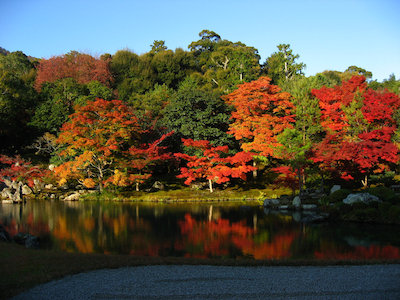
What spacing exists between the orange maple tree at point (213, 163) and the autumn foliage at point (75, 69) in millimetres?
17890

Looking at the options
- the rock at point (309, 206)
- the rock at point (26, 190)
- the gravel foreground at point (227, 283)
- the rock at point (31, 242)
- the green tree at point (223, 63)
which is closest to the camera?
the gravel foreground at point (227, 283)

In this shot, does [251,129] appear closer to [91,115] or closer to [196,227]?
[91,115]

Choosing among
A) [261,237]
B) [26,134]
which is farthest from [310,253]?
[26,134]

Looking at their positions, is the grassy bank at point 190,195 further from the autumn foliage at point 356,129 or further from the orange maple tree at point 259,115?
the autumn foliage at point 356,129

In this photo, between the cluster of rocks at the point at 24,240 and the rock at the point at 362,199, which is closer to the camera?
the cluster of rocks at the point at 24,240

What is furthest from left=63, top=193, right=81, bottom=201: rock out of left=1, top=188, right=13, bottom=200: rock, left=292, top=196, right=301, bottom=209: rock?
left=292, top=196, right=301, bottom=209: rock

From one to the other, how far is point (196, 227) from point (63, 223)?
199 inches

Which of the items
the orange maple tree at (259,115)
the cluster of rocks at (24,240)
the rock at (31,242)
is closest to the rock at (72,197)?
the orange maple tree at (259,115)

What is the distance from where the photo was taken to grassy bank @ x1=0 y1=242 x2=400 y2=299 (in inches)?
226

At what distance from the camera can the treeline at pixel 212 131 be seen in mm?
18861

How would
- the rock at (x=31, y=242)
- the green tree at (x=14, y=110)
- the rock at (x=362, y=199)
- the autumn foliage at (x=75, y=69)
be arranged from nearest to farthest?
the rock at (x=31, y=242) → the rock at (x=362, y=199) → the green tree at (x=14, y=110) → the autumn foliage at (x=75, y=69)

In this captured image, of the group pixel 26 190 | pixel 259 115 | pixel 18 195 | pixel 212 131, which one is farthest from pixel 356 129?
pixel 26 190

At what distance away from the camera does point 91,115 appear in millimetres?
21328

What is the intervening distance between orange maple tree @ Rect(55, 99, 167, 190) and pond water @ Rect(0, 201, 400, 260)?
390 cm
